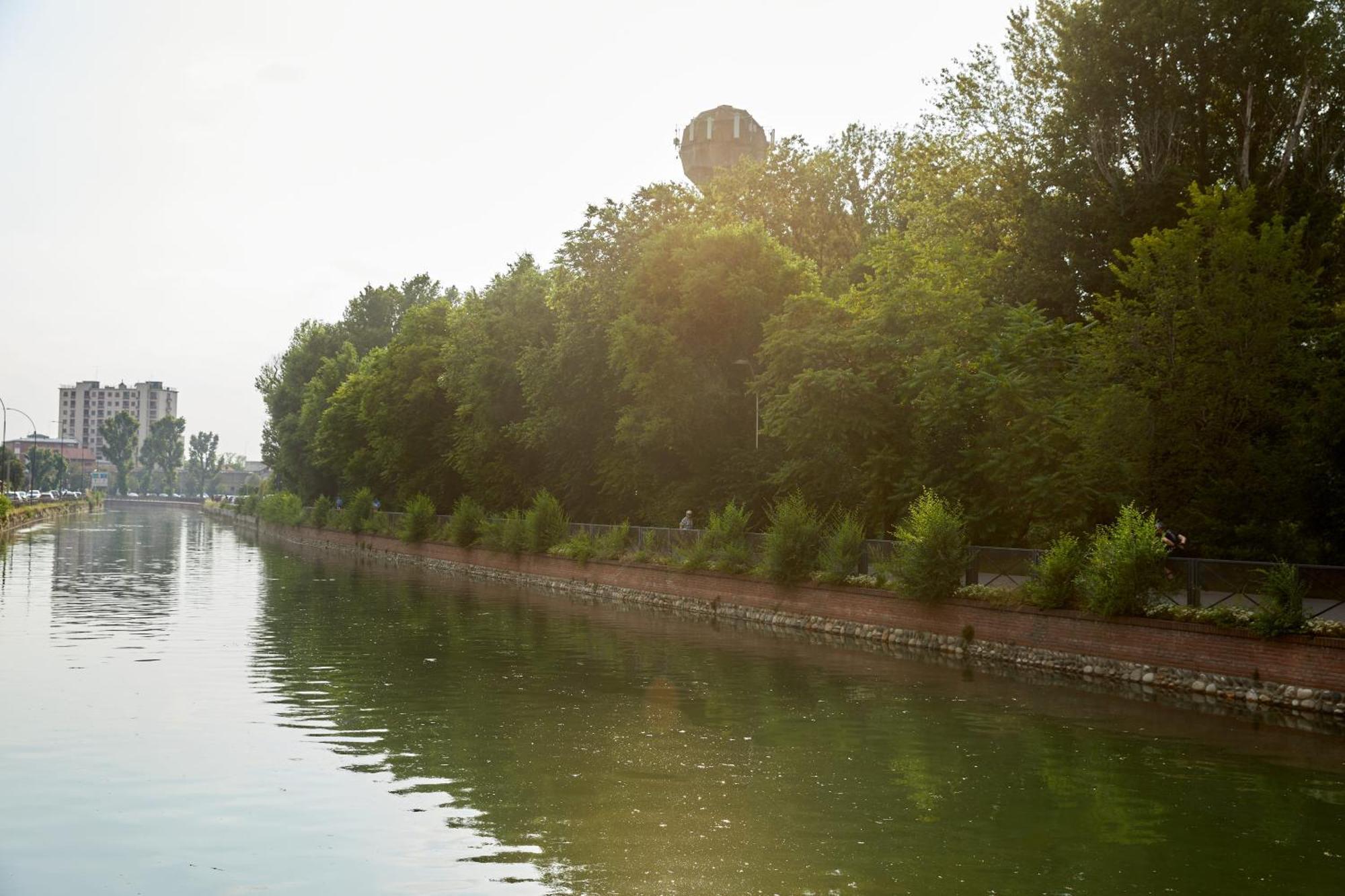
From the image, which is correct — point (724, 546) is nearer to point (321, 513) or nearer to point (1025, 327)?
point (1025, 327)

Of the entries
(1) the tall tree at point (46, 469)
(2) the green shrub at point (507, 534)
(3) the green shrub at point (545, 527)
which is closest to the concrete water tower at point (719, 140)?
(2) the green shrub at point (507, 534)

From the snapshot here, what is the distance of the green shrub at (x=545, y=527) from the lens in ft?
167

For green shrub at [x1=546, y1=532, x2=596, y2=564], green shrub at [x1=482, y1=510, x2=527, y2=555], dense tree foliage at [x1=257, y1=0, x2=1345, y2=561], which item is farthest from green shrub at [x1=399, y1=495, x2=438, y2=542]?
green shrub at [x1=546, y1=532, x2=596, y2=564]

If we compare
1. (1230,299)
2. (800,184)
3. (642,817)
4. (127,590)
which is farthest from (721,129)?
(642,817)

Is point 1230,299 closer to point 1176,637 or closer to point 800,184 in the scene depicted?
point 1176,637

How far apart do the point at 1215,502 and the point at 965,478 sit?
7382mm

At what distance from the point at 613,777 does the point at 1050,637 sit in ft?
46.4

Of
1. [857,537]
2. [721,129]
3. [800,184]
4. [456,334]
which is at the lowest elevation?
[857,537]

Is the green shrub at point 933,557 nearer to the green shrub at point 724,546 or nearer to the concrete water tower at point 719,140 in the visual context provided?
the green shrub at point 724,546

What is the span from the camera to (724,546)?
125 ft

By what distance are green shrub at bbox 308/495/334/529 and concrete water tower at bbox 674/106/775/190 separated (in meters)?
36.2

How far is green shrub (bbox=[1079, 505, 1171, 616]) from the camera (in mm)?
23594

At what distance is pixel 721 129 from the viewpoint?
98062 millimetres

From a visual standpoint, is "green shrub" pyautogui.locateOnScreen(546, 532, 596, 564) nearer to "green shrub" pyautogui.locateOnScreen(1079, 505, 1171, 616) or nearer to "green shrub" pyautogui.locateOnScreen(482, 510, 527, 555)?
"green shrub" pyautogui.locateOnScreen(482, 510, 527, 555)
